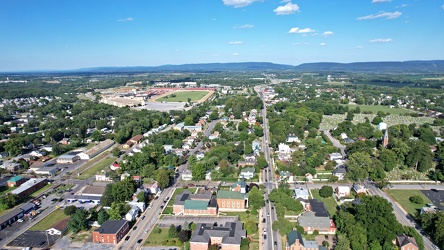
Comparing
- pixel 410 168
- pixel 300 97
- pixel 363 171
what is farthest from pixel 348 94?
pixel 363 171

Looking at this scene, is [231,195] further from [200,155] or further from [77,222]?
[200,155]

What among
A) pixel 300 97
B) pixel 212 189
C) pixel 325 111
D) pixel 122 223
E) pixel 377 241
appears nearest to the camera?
pixel 377 241

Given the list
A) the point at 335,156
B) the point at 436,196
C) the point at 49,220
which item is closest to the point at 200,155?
the point at 335,156

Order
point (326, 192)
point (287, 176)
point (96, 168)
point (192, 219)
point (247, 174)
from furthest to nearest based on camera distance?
point (96, 168)
point (247, 174)
point (287, 176)
point (326, 192)
point (192, 219)

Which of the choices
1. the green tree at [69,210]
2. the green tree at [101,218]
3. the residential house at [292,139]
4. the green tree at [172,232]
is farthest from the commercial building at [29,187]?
the residential house at [292,139]

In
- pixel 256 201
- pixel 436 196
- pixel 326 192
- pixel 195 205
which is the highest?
pixel 256 201

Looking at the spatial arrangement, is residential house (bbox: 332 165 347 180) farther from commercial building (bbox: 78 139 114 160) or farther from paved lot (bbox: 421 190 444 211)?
commercial building (bbox: 78 139 114 160)

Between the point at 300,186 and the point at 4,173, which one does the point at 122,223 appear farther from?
the point at 4,173
